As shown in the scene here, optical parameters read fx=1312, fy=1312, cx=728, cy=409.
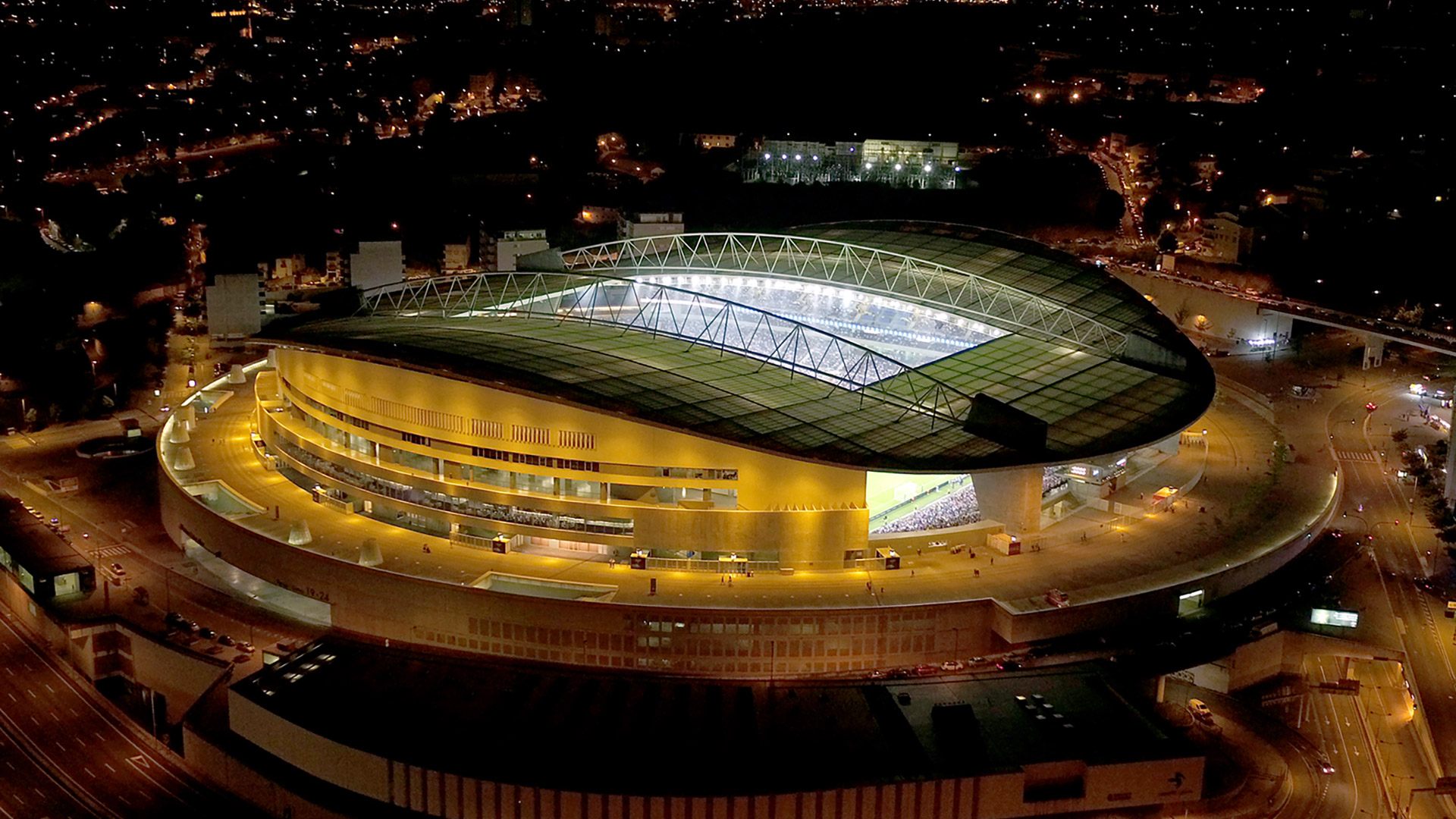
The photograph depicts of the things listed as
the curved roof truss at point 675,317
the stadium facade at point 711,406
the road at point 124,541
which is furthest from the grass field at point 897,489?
the road at point 124,541

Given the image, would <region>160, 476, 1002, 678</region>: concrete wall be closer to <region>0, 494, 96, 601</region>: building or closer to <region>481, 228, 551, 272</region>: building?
<region>0, 494, 96, 601</region>: building

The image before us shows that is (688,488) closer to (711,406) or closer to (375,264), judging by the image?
(711,406)

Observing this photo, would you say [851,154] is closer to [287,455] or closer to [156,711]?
[287,455]

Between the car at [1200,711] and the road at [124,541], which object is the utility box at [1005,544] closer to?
the car at [1200,711]

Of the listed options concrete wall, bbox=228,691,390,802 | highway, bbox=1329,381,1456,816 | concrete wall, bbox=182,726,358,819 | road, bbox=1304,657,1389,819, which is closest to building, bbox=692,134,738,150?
highway, bbox=1329,381,1456,816

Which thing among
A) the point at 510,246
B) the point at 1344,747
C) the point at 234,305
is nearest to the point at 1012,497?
the point at 1344,747

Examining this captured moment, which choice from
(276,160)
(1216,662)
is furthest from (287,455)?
(276,160)
